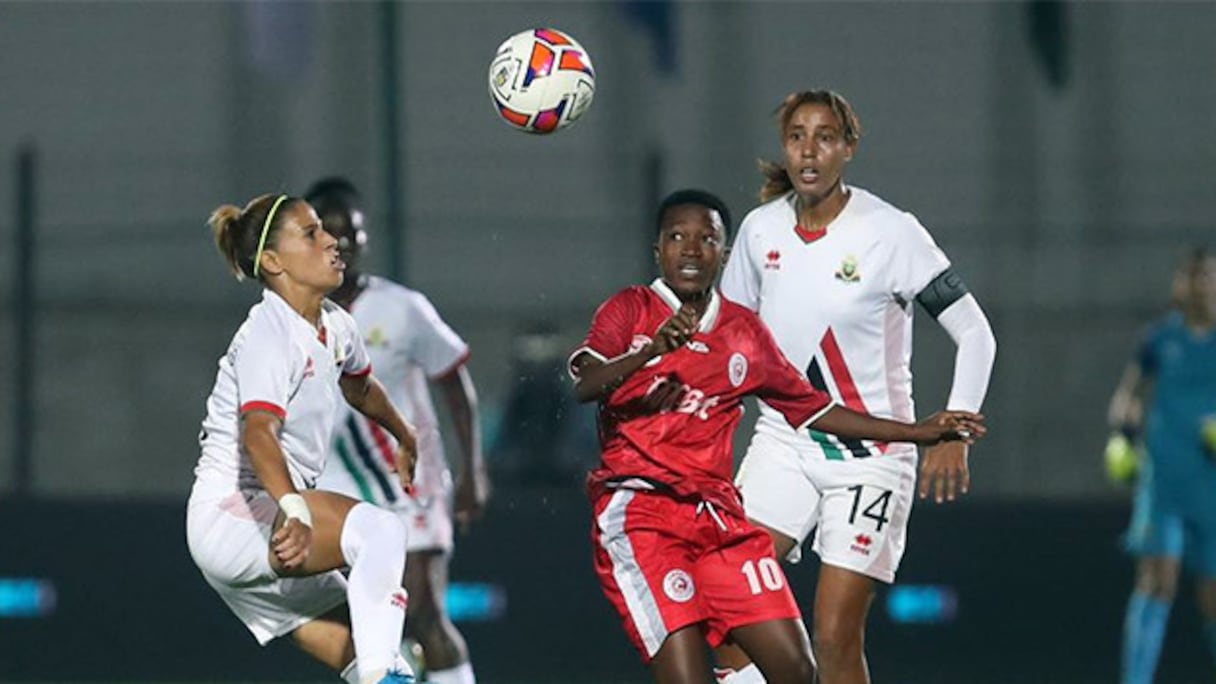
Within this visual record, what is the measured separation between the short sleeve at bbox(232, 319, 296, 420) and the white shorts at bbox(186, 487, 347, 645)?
0.31 metres

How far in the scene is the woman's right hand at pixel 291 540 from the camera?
653 centimetres

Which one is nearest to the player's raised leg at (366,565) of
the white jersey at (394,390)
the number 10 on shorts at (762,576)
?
the number 10 on shorts at (762,576)

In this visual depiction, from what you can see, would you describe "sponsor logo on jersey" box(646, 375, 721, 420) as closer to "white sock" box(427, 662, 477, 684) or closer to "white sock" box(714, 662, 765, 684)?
"white sock" box(714, 662, 765, 684)

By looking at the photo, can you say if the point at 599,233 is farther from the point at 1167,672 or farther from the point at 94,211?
the point at 1167,672

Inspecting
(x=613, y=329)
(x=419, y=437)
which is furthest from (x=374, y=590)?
(x=419, y=437)

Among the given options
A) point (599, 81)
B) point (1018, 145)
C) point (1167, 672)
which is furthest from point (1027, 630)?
point (599, 81)

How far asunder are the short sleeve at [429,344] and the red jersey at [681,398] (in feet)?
8.12

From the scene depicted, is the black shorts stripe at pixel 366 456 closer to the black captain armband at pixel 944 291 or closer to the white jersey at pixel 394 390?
the white jersey at pixel 394 390

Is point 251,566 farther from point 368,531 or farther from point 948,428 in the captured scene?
point 948,428

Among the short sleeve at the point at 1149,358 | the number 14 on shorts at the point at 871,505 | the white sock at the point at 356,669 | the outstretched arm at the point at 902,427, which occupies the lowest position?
the white sock at the point at 356,669

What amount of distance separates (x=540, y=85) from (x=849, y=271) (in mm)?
1246

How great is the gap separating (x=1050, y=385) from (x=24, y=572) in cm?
507

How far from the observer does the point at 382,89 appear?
12703 millimetres

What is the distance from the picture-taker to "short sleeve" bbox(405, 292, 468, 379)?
9539 millimetres
